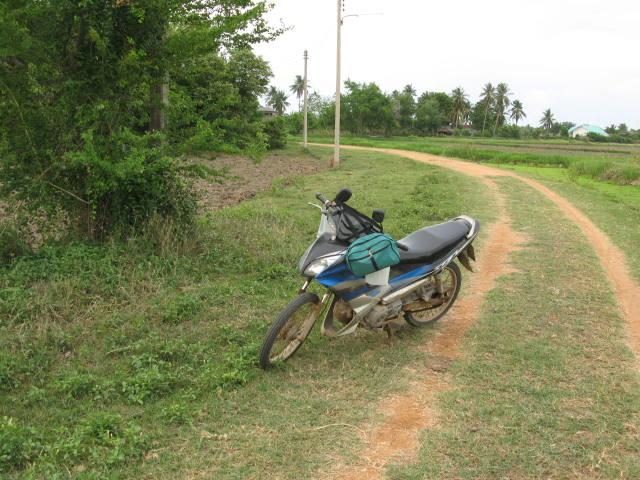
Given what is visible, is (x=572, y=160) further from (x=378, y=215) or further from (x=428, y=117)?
(x=428, y=117)

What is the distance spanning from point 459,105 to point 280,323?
86.7 meters

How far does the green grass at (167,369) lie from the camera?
3213mm

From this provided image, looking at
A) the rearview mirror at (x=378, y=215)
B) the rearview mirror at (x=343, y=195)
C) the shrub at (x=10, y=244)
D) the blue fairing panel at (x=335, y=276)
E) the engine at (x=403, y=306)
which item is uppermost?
the rearview mirror at (x=343, y=195)

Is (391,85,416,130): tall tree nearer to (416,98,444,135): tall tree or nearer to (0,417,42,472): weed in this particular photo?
(416,98,444,135): tall tree

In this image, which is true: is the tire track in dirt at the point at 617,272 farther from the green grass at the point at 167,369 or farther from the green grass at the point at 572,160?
the green grass at the point at 572,160

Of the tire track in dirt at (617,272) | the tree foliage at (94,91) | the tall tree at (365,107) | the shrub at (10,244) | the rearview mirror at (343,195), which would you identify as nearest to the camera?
the rearview mirror at (343,195)

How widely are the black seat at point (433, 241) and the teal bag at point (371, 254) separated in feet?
1.53

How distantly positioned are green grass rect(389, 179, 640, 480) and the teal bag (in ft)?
3.47

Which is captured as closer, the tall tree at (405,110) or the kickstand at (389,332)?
the kickstand at (389,332)

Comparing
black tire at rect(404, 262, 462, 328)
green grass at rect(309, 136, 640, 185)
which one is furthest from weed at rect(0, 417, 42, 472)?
green grass at rect(309, 136, 640, 185)

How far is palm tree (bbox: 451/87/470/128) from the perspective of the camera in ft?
278

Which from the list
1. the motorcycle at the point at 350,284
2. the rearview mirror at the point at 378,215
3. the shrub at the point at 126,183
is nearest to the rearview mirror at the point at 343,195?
the motorcycle at the point at 350,284

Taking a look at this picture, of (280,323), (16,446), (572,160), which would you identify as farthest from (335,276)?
(572,160)

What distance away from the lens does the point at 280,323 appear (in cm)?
416
